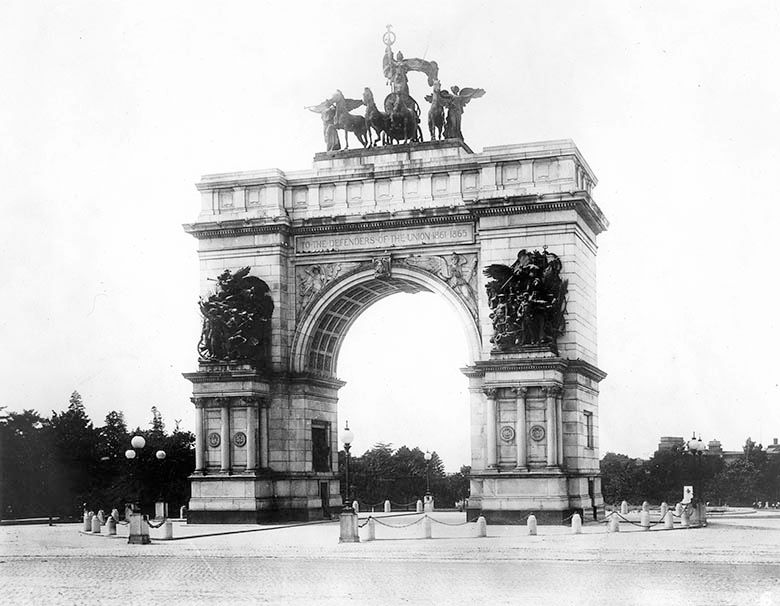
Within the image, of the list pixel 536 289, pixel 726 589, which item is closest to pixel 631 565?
pixel 726 589

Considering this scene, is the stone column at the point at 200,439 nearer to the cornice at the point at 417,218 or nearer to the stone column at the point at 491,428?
the cornice at the point at 417,218

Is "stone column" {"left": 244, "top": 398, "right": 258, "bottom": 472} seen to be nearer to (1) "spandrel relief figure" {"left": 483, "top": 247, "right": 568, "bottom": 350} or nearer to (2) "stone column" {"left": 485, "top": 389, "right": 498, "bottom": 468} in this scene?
(2) "stone column" {"left": 485, "top": 389, "right": 498, "bottom": 468}

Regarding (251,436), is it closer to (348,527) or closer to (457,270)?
(457,270)

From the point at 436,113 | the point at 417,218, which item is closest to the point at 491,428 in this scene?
the point at 417,218

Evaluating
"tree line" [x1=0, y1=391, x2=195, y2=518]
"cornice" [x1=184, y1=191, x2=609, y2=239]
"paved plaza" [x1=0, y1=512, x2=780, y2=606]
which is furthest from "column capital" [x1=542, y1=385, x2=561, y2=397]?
"tree line" [x1=0, y1=391, x2=195, y2=518]

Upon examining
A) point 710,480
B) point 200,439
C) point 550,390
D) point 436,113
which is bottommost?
point 710,480
